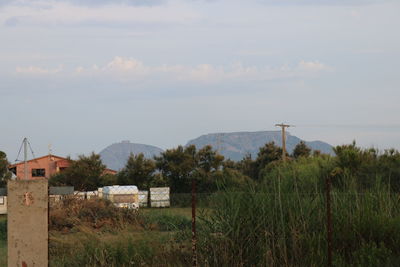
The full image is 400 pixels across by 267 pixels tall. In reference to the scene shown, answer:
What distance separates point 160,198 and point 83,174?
11.2m

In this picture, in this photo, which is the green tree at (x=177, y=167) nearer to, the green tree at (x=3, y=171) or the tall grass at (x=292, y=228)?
the green tree at (x=3, y=171)

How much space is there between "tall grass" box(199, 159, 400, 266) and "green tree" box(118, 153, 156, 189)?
41.7 metres

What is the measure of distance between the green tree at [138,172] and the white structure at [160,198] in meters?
6.61

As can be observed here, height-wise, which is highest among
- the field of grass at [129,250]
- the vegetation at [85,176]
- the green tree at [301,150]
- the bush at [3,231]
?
the green tree at [301,150]

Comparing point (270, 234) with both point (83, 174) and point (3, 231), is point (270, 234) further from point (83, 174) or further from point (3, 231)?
point (83, 174)

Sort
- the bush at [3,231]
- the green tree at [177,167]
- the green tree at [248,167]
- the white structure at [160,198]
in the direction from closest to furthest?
the bush at [3,231] → the white structure at [160,198] → the green tree at [177,167] → the green tree at [248,167]

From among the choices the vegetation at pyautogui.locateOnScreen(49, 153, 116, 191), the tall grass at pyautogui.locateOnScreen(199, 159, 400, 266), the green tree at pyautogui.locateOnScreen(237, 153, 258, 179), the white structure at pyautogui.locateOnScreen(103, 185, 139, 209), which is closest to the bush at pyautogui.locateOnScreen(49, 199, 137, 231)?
the tall grass at pyautogui.locateOnScreen(199, 159, 400, 266)

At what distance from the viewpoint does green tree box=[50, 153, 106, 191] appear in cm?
5328

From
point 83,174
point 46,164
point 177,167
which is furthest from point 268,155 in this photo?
point 46,164

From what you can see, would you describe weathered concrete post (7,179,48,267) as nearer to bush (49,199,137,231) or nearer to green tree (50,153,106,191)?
bush (49,199,137,231)

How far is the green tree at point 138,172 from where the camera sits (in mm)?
52375

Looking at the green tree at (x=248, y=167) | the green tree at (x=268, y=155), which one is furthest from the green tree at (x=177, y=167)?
the green tree at (x=268, y=155)

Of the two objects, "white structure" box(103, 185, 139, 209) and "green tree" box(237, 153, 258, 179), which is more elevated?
"green tree" box(237, 153, 258, 179)

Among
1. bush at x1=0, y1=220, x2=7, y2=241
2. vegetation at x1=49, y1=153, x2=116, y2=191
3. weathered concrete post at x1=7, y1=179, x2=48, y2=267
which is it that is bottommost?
bush at x1=0, y1=220, x2=7, y2=241
